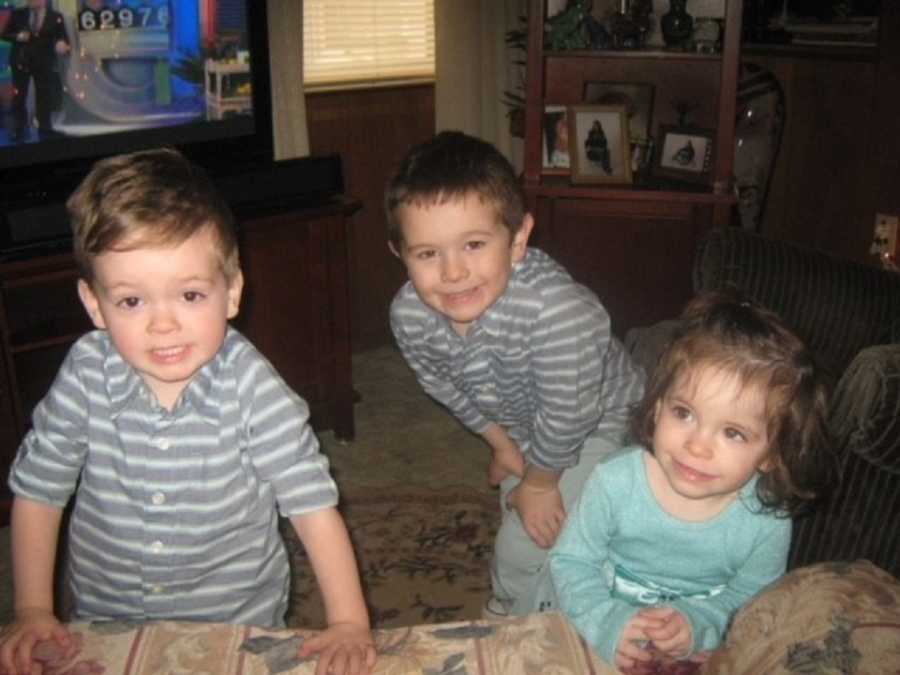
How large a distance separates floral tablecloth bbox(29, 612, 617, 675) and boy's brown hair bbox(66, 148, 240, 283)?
47cm

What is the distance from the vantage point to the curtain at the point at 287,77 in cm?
312

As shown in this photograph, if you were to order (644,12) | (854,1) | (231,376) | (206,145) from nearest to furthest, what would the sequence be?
1. (231,376)
2. (206,145)
3. (644,12)
4. (854,1)

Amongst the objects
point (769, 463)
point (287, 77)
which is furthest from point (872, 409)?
point (287, 77)

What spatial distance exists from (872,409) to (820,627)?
0.46 metres

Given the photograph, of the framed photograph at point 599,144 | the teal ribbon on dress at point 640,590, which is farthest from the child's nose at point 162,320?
the framed photograph at point 599,144

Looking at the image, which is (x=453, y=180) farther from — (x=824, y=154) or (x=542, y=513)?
(x=824, y=154)

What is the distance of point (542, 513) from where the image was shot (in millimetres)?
1706

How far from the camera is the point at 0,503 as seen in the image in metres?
2.53

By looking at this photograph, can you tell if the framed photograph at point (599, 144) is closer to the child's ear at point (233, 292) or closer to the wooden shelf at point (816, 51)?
the wooden shelf at point (816, 51)

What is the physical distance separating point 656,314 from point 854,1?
1.52 m

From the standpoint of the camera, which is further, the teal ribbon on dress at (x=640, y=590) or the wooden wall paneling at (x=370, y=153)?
the wooden wall paneling at (x=370, y=153)

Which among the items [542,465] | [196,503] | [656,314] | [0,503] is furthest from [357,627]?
[656,314]

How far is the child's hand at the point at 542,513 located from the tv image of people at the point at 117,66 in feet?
5.83

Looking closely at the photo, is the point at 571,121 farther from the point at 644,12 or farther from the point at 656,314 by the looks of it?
the point at 656,314
